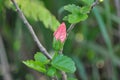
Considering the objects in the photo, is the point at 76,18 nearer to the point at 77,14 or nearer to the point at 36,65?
the point at 77,14

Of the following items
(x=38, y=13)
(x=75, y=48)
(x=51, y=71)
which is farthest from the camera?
(x=75, y=48)

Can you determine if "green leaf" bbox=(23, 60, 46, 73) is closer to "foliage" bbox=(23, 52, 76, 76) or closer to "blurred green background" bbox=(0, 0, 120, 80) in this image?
"foliage" bbox=(23, 52, 76, 76)

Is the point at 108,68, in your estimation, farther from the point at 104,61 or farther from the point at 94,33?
the point at 94,33

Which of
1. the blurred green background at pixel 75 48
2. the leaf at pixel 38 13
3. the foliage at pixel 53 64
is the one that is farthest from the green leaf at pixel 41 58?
the blurred green background at pixel 75 48

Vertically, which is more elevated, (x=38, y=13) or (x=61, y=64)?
(x=38, y=13)

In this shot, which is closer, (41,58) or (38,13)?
(41,58)

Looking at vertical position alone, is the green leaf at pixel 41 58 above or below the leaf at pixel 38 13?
below

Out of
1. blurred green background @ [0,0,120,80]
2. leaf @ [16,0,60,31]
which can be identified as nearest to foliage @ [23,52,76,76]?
leaf @ [16,0,60,31]

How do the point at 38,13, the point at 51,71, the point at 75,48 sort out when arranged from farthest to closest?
the point at 75,48 → the point at 38,13 → the point at 51,71

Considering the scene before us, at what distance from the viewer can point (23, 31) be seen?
5.91ft

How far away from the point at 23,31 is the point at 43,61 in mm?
1012

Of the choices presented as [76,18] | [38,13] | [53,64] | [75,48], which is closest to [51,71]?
[53,64]

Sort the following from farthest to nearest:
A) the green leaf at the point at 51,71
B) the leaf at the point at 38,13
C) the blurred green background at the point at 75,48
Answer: the blurred green background at the point at 75,48 < the leaf at the point at 38,13 < the green leaf at the point at 51,71

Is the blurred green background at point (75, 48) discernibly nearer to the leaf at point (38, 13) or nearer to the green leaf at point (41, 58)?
the leaf at point (38, 13)
